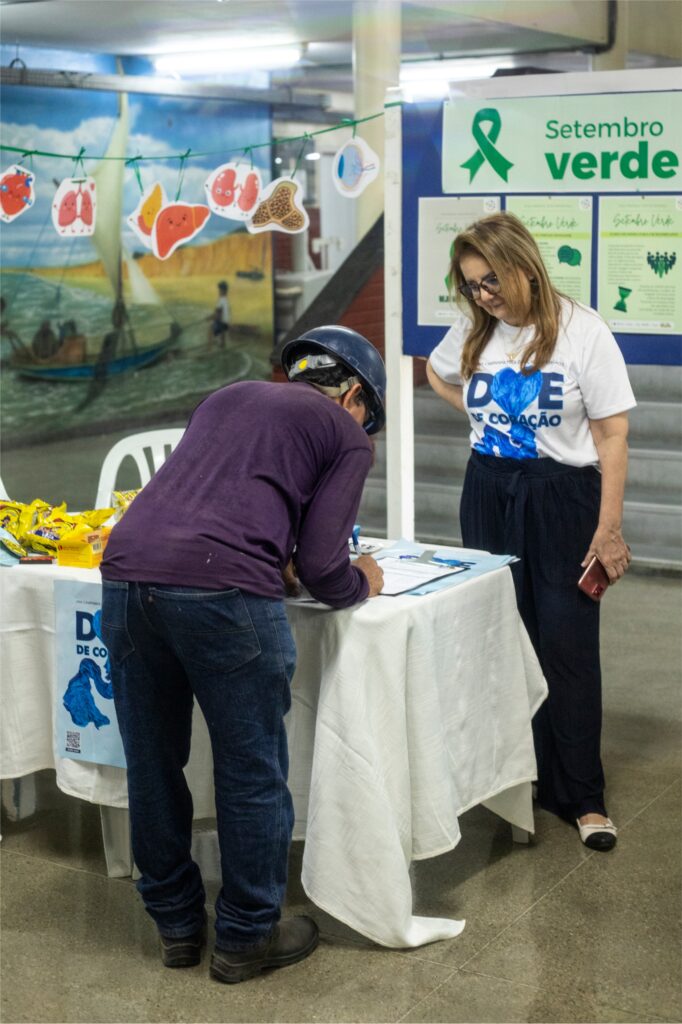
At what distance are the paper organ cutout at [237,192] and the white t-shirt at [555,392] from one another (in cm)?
148

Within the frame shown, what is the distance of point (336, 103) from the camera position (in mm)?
11492

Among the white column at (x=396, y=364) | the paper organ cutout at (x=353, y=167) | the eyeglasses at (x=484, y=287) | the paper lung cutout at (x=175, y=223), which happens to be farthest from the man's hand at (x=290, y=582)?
the paper lung cutout at (x=175, y=223)

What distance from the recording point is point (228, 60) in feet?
36.7

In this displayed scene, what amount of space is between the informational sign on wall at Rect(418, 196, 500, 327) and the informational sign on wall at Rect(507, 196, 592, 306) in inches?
7.2

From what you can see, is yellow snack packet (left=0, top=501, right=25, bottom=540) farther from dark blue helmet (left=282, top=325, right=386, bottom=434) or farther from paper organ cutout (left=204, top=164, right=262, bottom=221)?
paper organ cutout (left=204, top=164, right=262, bottom=221)

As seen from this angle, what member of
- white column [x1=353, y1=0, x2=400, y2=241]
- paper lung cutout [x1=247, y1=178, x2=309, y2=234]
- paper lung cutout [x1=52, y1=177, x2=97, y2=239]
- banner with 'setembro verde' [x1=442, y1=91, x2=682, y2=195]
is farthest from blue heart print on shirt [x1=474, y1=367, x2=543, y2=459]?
white column [x1=353, y1=0, x2=400, y2=241]

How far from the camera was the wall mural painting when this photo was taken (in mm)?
10281

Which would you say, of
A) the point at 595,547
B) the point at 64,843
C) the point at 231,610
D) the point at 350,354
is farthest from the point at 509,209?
the point at 64,843

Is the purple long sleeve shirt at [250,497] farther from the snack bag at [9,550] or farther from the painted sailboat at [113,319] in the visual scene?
the painted sailboat at [113,319]

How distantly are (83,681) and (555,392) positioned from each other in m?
1.33

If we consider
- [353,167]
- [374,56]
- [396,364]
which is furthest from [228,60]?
Answer: [396,364]

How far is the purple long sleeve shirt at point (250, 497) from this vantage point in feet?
8.53

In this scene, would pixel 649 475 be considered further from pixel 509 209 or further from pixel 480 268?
pixel 480 268

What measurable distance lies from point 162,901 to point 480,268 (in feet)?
5.47
